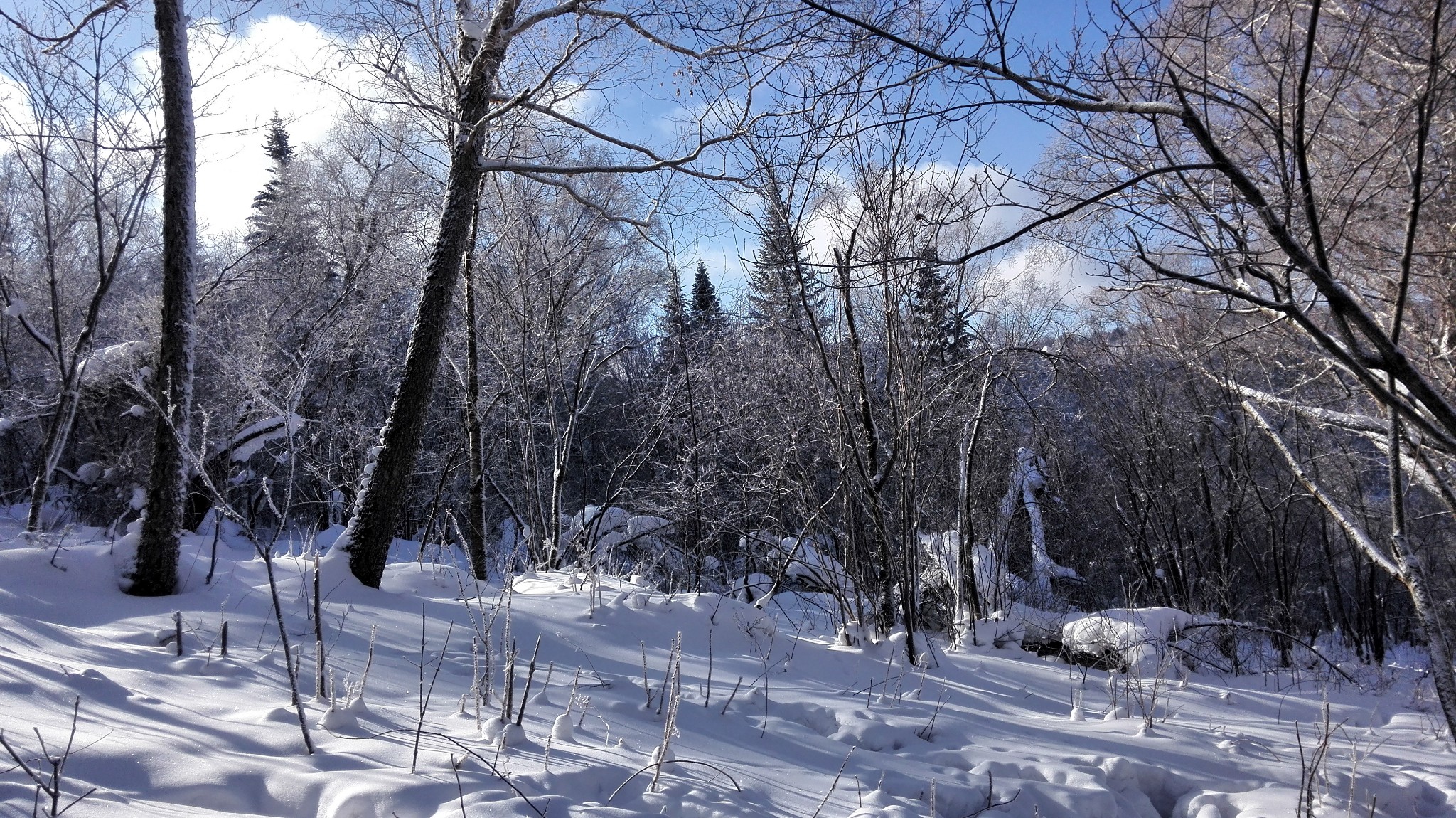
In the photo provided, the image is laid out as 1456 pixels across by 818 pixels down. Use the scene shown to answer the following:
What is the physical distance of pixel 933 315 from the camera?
20.0 ft

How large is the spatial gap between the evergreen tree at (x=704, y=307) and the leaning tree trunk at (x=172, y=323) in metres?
7.24

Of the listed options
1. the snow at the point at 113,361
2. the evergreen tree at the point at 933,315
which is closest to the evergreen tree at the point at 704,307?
the evergreen tree at the point at 933,315

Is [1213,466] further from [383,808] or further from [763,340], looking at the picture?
[383,808]

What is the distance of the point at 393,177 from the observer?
15.5 meters

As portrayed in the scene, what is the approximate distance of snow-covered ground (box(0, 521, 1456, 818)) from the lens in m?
2.16

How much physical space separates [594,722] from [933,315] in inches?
171

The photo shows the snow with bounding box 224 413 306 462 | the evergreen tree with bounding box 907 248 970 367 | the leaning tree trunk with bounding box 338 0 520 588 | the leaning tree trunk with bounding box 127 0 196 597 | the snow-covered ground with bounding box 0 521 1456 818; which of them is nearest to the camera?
the snow-covered ground with bounding box 0 521 1456 818

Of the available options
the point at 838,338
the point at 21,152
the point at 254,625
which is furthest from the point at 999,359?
the point at 21,152

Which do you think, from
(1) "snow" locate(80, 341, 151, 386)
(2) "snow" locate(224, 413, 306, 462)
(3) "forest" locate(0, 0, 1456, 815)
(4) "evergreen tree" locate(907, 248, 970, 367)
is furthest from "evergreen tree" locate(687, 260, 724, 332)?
(1) "snow" locate(80, 341, 151, 386)

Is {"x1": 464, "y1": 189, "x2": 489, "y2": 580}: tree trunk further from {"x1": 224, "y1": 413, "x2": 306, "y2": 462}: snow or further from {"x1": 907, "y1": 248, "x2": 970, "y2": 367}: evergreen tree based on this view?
{"x1": 224, "y1": 413, "x2": 306, "y2": 462}: snow

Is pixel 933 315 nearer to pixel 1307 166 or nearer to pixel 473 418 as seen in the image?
pixel 1307 166

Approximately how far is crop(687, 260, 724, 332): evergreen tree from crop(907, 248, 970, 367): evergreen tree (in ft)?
16.8

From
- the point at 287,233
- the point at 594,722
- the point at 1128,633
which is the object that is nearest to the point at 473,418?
the point at 594,722

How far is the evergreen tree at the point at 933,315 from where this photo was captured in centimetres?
593
